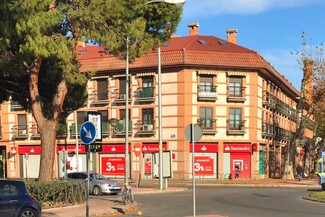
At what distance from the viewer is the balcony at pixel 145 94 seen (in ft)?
142

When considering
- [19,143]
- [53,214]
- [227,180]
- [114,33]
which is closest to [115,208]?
[53,214]

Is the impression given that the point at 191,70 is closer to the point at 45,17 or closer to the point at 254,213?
the point at 254,213

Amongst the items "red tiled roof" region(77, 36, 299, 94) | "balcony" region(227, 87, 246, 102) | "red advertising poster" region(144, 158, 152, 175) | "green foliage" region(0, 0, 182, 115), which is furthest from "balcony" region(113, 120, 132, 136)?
"green foliage" region(0, 0, 182, 115)

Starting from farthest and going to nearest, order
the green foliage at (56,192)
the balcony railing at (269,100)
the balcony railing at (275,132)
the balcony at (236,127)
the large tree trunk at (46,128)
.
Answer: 1. the balcony railing at (275,132)
2. the balcony railing at (269,100)
3. the balcony at (236,127)
4. the large tree trunk at (46,128)
5. the green foliage at (56,192)

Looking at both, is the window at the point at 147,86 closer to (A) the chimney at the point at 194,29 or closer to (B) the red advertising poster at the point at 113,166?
(B) the red advertising poster at the point at 113,166

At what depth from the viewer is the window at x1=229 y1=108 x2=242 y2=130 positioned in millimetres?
42625

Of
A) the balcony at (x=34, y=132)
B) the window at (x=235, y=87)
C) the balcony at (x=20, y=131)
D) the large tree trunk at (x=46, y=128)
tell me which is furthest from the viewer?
the balcony at (x=20, y=131)

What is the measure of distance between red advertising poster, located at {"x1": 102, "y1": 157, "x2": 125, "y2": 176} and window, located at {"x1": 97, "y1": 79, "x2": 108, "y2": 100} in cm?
617

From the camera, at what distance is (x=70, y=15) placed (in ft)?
50.1

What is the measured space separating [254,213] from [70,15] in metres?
9.26

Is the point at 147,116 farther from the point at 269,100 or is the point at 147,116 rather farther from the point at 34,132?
the point at 34,132

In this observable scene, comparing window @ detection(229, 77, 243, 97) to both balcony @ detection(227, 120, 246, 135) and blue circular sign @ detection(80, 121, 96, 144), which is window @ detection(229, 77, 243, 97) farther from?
blue circular sign @ detection(80, 121, 96, 144)

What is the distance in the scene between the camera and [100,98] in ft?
150

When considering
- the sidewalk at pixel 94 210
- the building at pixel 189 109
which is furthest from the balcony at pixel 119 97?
the sidewalk at pixel 94 210
